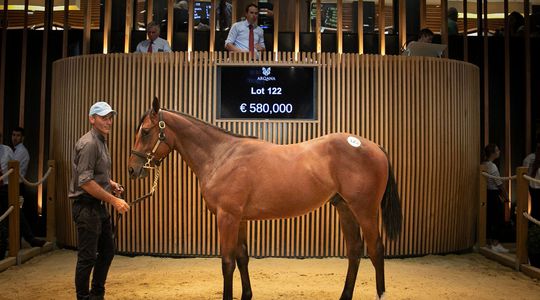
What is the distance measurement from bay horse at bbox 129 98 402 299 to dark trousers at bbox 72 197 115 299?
50 cm

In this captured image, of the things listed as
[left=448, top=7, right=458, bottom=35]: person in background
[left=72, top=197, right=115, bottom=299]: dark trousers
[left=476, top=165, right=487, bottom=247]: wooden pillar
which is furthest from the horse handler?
[left=448, top=7, right=458, bottom=35]: person in background

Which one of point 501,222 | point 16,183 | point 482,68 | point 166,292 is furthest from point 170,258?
point 482,68

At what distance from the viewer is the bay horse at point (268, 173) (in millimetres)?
4250

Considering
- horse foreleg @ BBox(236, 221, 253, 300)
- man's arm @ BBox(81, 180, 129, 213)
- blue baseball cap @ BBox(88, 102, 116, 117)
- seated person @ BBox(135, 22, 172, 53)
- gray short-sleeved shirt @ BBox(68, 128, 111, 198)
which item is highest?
seated person @ BBox(135, 22, 172, 53)

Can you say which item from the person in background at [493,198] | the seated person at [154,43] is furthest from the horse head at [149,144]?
the person in background at [493,198]

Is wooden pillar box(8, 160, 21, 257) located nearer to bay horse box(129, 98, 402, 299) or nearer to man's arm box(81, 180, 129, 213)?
bay horse box(129, 98, 402, 299)

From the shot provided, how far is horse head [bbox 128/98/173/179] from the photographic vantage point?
425cm

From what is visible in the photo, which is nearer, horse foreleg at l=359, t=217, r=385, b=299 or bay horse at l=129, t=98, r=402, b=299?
bay horse at l=129, t=98, r=402, b=299

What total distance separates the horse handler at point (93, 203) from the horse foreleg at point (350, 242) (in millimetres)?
1840

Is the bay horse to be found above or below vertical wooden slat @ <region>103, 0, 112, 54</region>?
below

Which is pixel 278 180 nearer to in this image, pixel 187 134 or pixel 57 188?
pixel 187 134

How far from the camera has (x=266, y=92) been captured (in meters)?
6.33

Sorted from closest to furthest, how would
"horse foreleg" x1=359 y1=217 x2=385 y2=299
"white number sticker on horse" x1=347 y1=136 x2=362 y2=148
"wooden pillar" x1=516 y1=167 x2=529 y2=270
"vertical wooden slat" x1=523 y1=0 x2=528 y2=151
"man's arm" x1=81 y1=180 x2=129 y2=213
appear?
"man's arm" x1=81 y1=180 x2=129 y2=213 → "horse foreleg" x1=359 y1=217 x2=385 y2=299 → "white number sticker on horse" x1=347 y1=136 x2=362 y2=148 → "wooden pillar" x1=516 y1=167 x2=529 y2=270 → "vertical wooden slat" x1=523 y1=0 x2=528 y2=151

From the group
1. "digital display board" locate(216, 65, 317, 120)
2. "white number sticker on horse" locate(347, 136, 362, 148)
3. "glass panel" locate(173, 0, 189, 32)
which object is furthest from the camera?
"glass panel" locate(173, 0, 189, 32)
